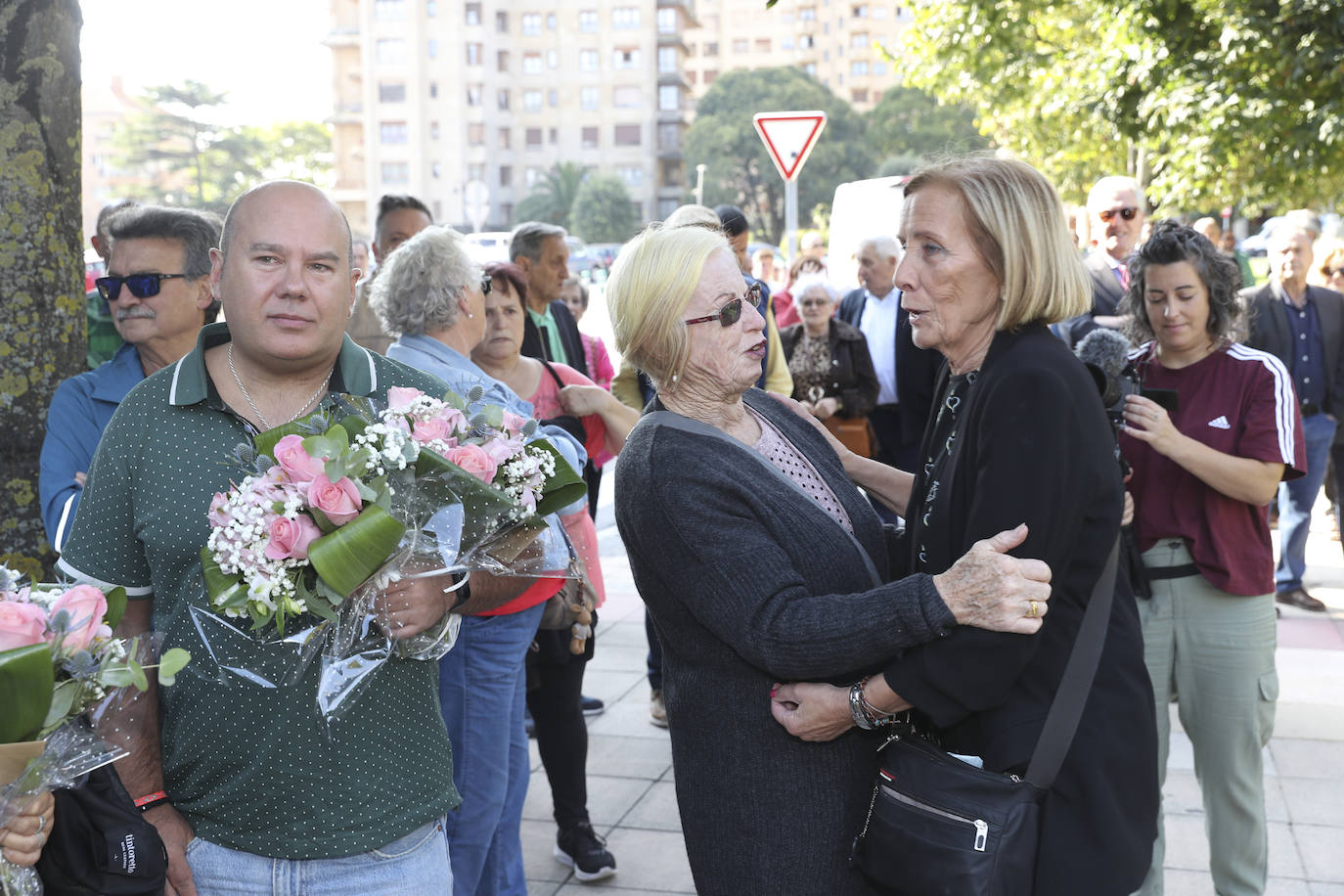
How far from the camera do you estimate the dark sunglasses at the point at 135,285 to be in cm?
339

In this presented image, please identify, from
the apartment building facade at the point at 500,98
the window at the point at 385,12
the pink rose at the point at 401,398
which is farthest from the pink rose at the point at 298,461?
the window at the point at 385,12

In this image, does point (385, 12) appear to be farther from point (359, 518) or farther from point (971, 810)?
point (971, 810)

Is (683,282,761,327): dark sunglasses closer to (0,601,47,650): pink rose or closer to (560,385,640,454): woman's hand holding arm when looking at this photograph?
(0,601,47,650): pink rose

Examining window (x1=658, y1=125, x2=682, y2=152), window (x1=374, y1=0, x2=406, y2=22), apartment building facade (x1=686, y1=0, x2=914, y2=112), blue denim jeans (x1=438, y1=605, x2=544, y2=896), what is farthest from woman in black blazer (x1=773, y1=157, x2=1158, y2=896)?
apartment building facade (x1=686, y1=0, x2=914, y2=112)

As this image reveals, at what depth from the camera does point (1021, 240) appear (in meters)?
2.33

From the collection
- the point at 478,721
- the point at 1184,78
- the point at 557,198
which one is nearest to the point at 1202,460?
the point at 478,721

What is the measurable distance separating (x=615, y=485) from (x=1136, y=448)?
6.57 feet

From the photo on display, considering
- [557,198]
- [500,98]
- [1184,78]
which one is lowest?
[1184,78]

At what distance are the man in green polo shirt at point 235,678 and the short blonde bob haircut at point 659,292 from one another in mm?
575

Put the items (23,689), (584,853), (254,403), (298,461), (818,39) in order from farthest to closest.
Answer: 1. (818,39)
2. (584,853)
3. (254,403)
4. (298,461)
5. (23,689)

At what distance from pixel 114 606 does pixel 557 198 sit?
8318 centimetres

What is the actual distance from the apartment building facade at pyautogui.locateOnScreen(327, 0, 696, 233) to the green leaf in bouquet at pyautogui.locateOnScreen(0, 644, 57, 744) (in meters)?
79.3

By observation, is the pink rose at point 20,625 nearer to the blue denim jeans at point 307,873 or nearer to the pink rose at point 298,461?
the pink rose at point 298,461

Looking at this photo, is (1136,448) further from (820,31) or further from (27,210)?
(820,31)
